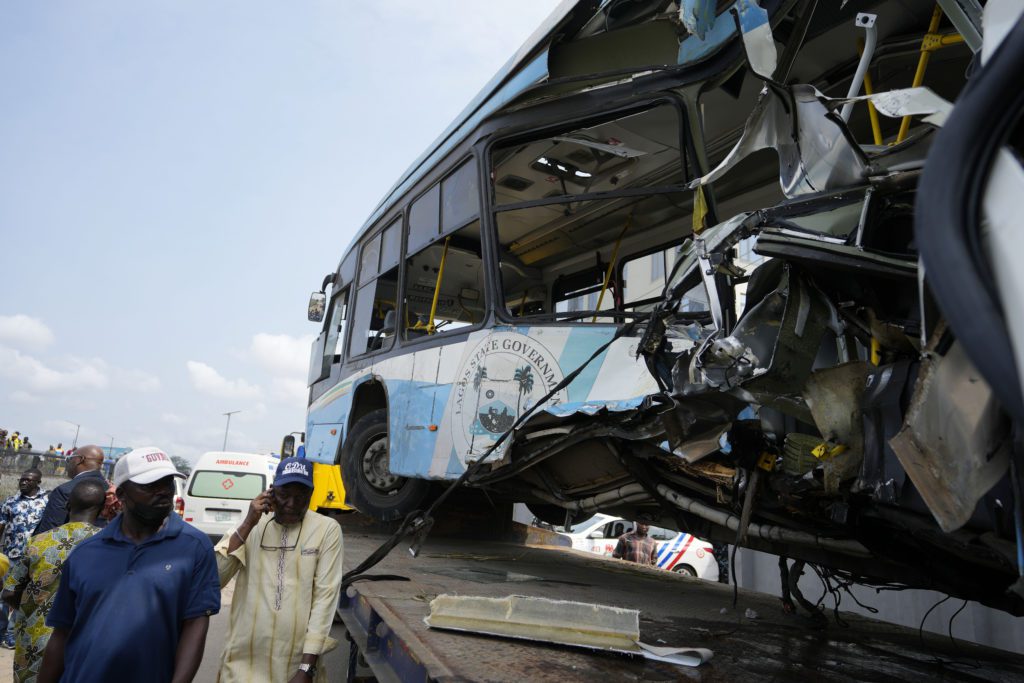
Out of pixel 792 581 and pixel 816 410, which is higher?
pixel 816 410

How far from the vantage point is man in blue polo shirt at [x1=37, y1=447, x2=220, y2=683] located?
217 centimetres

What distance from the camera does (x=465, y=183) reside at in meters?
5.09

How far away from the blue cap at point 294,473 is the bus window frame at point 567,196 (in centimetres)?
166

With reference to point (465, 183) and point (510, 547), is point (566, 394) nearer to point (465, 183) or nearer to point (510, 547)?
point (465, 183)

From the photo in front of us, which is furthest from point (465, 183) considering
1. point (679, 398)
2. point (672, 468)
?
point (679, 398)

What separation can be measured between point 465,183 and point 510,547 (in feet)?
11.9

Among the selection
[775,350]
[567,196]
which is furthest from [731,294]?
[567,196]

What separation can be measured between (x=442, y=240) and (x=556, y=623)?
10.7 feet

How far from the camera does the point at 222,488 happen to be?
38.7ft

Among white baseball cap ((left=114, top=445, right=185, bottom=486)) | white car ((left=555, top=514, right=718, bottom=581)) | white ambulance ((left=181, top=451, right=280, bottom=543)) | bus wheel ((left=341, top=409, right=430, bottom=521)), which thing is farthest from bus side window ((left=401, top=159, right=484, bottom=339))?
white ambulance ((left=181, top=451, right=280, bottom=543))

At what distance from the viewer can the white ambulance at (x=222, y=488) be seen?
11555 mm

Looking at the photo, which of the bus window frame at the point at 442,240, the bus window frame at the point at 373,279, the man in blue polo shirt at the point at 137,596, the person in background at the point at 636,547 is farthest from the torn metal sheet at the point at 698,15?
the person in background at the point at 636,547

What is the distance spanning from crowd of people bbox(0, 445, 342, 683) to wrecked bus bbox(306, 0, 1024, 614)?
132 cm

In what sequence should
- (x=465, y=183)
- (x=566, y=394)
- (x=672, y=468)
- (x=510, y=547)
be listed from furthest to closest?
1. (x=510, y=547)
2. (x=465, y=183)
3. (x=566, y=394)
4. (x=672, y=468)
